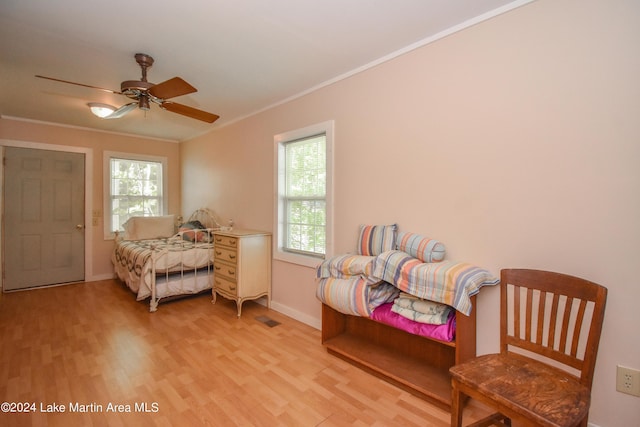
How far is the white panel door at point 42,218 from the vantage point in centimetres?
414

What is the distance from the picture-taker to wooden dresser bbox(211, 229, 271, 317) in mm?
3221

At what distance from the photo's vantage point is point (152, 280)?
342cm

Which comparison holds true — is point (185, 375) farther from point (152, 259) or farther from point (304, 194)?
point (304, 194)

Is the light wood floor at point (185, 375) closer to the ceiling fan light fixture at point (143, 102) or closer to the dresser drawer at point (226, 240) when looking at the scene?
the dresser drawer at point (226, 240)

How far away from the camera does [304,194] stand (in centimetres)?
320

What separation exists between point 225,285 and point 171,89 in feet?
7.18

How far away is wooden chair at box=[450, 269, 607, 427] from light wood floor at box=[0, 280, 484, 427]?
0.52m

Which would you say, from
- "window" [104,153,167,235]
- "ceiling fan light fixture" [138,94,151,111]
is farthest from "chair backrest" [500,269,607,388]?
"window" [104,153,167,235]

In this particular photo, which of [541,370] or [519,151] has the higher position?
[519,151]

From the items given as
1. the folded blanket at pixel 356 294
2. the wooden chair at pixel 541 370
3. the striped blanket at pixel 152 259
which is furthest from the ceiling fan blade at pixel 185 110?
the wooden chair at pixel 541 370

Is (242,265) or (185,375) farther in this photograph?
(242,265)

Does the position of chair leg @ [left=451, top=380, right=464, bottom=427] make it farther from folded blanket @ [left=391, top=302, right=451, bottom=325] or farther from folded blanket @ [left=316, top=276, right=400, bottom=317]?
folded blanket @ [left=316, top=276, right=400, bottom=317]

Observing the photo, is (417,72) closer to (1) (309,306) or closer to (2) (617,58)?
(2) (617,58)

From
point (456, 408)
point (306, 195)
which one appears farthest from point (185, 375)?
point (306, 195)
